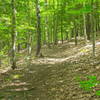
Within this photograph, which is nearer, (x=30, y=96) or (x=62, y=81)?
(x=30, y=96)

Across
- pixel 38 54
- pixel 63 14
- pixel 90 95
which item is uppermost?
pixel 63 14

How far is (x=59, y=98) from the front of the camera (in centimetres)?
767

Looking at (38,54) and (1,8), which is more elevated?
(1,8)

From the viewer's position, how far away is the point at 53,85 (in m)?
9.67

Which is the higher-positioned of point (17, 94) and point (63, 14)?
point (63, 14)

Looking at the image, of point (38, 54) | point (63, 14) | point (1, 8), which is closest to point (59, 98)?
point (1, 8)

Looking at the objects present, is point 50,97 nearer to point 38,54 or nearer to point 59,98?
point 59,98

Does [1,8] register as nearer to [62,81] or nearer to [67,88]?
[62,81]

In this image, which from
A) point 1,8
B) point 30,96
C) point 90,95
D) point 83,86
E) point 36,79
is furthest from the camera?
point 1,8

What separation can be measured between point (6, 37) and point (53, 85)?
34.6 ft

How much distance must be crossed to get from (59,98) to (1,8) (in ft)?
32.6

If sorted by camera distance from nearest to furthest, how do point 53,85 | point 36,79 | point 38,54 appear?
1. point 53,85
2. point 36,79
3. point 38,54

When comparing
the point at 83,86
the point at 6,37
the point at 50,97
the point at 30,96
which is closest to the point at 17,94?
the point at 30,96

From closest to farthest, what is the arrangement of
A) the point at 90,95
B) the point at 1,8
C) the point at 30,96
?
the point at 90,95
the point at 30,96
the point at 1,8
